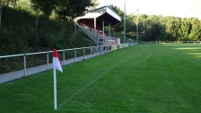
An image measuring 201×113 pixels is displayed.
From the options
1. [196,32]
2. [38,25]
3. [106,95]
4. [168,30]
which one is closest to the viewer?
[106,95]

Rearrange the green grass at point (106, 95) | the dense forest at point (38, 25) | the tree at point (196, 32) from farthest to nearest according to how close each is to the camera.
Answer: the tree at point (196, 32) → the dense forest at point (38, 25) → the green grass at point (106, 95)

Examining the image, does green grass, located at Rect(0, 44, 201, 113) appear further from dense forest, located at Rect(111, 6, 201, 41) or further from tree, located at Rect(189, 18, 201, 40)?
tree, located at Rect(189, 18, 201, 40)

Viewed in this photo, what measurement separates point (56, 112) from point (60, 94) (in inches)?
90.0

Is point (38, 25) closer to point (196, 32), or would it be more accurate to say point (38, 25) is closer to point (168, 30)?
point (196, 32)

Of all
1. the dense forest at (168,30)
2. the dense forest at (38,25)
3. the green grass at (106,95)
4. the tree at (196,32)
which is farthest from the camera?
the dense forest at (168,30)

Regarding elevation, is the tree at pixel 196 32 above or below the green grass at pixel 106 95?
above

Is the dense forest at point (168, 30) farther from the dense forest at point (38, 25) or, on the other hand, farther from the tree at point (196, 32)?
the dense forest at point (38, 25)

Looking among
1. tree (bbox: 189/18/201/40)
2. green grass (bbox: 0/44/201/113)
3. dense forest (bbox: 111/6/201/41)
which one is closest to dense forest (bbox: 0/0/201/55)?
green grass (bbox: 0/44/201/113)

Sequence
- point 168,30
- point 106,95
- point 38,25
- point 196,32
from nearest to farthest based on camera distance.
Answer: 1. point 106,95
2. point 38,25
3. point 196,32
4. point 168,30

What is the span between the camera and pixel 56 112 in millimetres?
7047

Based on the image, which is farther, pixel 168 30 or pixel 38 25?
pixel 168 30

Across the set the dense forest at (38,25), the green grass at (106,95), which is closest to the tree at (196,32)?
the dense forest at (38,25)

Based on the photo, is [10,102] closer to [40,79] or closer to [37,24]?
[40,79]

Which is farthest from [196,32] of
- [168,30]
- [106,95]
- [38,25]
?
[106,95]
